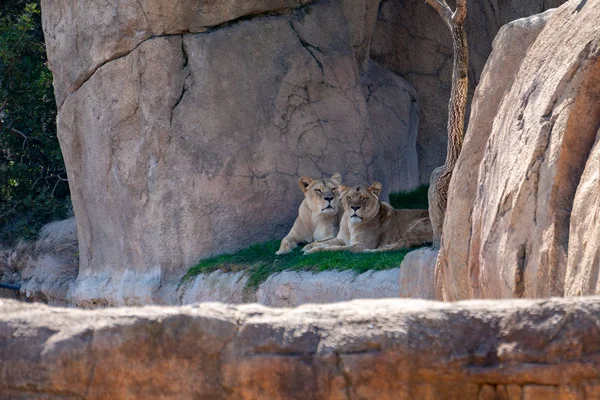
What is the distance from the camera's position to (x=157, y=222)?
13.7 m

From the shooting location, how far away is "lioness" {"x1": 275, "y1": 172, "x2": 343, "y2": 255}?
13406 millimetres

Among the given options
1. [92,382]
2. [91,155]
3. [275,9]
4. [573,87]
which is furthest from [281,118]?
[92,382]

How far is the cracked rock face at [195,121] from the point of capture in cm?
1359

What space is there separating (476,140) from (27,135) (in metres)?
11.6

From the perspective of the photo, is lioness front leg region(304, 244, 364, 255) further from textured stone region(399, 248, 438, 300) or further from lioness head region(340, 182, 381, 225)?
textured stone region(399, 248, 438, 300)

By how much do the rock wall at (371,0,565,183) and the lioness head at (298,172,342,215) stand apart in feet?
11.9

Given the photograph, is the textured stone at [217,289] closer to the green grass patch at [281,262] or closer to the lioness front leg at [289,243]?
the green grass patch at [281,262]

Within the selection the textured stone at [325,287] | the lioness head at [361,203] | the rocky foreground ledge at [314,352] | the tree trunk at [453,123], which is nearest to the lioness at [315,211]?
the lioness head at [361,203]

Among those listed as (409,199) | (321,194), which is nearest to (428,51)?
(409,199)

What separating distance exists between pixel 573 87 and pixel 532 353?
2074 mm

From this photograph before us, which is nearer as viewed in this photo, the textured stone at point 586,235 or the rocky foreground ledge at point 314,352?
the rocky foreground ledge at point 314,352

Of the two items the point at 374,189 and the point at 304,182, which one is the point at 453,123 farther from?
the point at 304,182

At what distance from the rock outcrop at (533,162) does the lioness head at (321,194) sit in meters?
6.48

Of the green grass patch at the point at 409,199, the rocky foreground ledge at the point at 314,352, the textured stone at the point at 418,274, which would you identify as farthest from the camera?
the green grass patch at the point at 409,199
